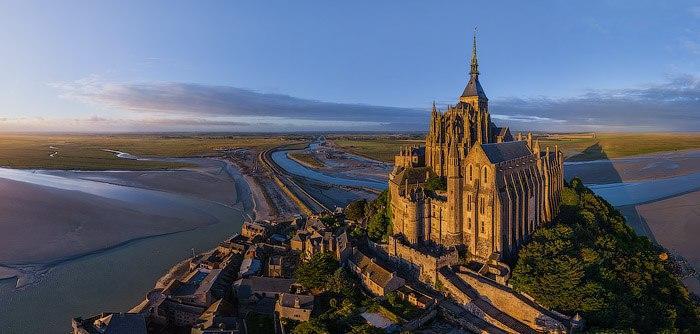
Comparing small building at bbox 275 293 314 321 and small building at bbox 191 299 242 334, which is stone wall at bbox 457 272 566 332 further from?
small building at bbox 191 299 242 334

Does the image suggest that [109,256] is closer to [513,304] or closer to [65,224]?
[65,224]

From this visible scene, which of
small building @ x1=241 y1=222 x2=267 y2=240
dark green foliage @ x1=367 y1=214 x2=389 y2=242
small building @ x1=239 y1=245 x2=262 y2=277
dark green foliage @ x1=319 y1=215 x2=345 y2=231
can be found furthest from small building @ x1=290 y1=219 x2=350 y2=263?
small building @ x1=241 y1=222 x2=267 y2=240

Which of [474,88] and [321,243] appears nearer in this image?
[321,243]

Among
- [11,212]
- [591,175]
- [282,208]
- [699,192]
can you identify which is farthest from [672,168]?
[11,212]

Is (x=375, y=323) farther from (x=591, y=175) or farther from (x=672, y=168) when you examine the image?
(x=672, y=168)

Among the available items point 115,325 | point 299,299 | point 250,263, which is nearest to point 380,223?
point 250,263

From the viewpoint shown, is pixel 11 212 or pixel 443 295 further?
pixel 11 212
